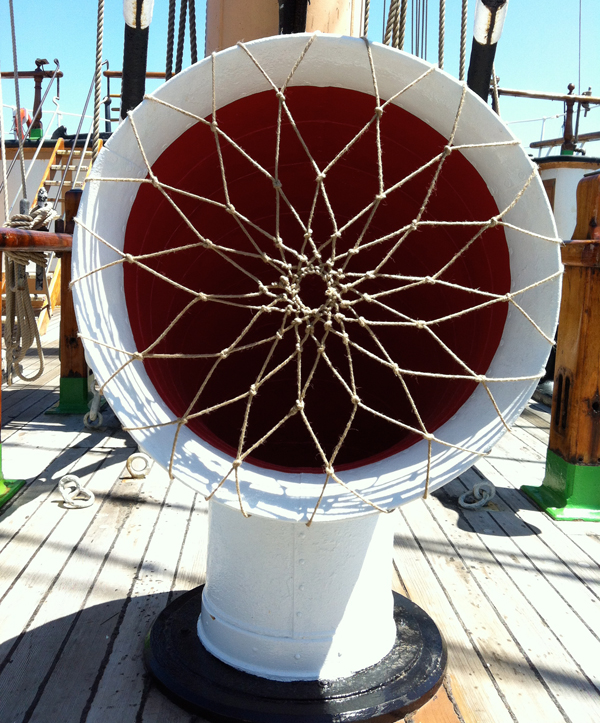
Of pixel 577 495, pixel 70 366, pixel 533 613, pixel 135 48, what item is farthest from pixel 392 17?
pixel 70 366

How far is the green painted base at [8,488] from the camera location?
2.93 meters

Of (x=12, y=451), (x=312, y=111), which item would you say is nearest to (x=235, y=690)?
(x=312, y=111)

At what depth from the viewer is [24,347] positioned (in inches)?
121

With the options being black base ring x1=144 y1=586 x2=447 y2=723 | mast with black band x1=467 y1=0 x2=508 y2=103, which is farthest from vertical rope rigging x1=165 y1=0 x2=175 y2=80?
black base ring x1=144 y1=586 x2=447 y2=723

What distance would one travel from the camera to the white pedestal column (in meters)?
1.68

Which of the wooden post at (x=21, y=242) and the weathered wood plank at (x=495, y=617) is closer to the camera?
the weathered wood plank at (x=495, y=617)

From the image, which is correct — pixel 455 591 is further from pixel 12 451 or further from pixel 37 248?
pixel 12 451

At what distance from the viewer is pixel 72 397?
4504 millimetres

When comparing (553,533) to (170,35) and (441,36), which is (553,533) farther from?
(170,35)

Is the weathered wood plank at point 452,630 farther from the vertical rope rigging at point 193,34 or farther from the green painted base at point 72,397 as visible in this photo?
the green painted base at point 72,397

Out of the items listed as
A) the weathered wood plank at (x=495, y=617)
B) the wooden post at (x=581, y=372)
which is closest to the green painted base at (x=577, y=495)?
the wooden post at (x=581, y=372)

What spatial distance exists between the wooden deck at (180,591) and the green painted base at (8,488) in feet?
0.20

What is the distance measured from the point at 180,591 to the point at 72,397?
2.58 metres

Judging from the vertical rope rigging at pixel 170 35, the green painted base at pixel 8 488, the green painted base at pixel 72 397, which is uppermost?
the vertical rope rigging at pixel 170 35
